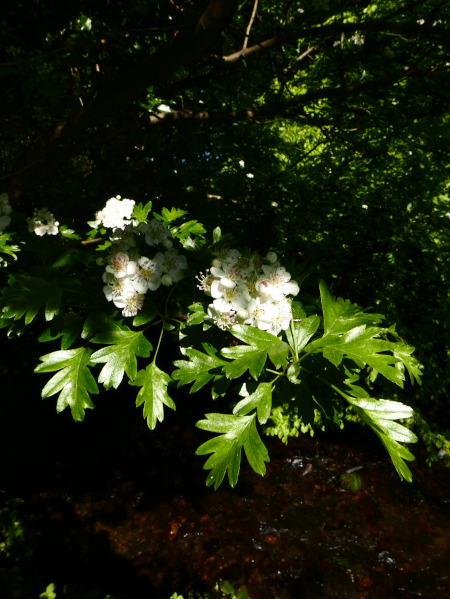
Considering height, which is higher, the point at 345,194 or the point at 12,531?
the point at 345,194

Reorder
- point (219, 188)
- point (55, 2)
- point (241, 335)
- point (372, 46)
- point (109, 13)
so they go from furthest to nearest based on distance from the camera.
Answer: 1. point (372, 46)
2. point (219, 188)
3. point (109, 13)
4. point (55, 2)
5. point (241, 335)

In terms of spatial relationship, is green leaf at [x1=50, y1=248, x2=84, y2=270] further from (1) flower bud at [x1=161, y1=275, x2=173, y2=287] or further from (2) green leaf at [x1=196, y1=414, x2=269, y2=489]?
(2) green leaf at [x1=196, y1=414, x2=269, y2=489]

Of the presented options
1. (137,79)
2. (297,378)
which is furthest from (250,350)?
(137,79)

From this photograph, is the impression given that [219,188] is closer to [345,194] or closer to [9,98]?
[345,194]

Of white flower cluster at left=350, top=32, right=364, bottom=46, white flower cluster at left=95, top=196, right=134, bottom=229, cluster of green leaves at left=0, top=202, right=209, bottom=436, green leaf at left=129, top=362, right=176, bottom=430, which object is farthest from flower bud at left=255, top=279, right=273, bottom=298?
white flower cluster at left=350, top=32, right=364, bottom=46

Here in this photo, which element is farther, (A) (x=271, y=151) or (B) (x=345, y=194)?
(A) (x=271, y=151)

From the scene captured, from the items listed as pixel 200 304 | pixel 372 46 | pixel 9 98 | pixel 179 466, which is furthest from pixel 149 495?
pixel 372 46

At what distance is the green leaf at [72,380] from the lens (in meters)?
1.27

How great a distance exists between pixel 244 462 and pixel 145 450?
108cm

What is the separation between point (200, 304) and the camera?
1270 millimetres


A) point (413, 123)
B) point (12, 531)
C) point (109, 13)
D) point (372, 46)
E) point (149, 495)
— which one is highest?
point (109, 13)

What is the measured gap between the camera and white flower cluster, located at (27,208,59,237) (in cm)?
248

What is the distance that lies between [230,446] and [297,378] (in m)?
0.31

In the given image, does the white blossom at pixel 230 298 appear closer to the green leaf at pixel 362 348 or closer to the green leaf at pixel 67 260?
the green leaf at pixel 362 348
